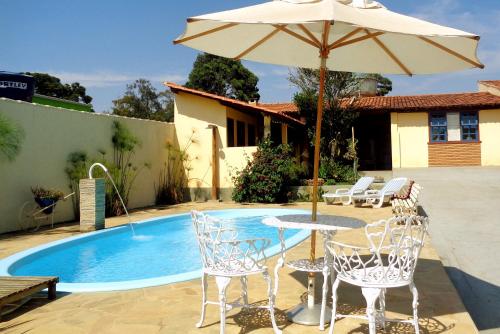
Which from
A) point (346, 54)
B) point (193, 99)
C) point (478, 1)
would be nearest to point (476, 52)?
point (346, 54)

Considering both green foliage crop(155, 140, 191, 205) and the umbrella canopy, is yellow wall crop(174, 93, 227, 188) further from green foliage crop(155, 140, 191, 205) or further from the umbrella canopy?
the umbrella canopy

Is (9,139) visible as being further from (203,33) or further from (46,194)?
(203,33)

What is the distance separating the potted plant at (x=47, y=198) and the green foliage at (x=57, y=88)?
136ft

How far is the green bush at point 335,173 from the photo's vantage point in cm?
1778

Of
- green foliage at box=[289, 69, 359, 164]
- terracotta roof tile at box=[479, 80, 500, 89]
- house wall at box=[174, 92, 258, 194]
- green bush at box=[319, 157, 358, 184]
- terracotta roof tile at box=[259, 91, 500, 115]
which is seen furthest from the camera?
terracotta roof tile at box=[479, 80, 500, 89]

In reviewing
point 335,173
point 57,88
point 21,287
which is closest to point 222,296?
point 21,287

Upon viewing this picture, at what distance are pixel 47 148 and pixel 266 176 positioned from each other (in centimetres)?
728

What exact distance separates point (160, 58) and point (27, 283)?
1521 centimetres

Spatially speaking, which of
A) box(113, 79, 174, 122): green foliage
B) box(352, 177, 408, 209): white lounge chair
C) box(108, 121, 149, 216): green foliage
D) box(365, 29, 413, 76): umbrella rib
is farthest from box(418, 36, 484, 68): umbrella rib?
box(113, 79, 174, 122): green foliage

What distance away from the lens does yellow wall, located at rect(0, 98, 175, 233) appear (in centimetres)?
1026

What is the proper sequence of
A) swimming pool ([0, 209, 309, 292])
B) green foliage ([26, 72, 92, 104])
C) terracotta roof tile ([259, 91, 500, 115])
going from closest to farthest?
swimming pool ([0, 209, 309, 292])
terracotta roof tile ([259, 91, 500, 115])
green foliage ([26, 72, 92, 104])

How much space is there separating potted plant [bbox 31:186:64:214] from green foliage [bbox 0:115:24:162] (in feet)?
3.39

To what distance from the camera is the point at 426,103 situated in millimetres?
22938

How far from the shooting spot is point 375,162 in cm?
2634
